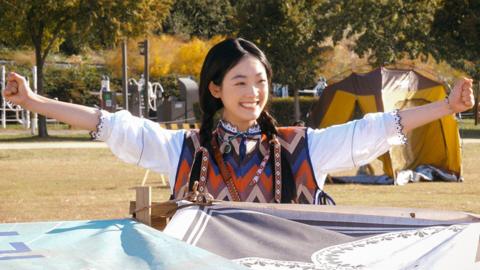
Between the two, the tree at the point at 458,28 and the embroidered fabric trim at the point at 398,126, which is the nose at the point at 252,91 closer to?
the embroidered fabric trim at the point at 398,126

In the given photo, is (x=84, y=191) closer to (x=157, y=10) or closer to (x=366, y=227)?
(x=366, y=227)

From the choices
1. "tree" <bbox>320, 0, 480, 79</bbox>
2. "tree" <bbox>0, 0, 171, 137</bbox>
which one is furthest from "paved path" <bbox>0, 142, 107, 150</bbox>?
"tree" <bbox>320, 0, 480, 79</bbox>

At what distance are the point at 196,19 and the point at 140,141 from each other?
48079 mm

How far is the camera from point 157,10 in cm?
2820

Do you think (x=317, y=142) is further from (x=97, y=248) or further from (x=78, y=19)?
(x=78, y=19)

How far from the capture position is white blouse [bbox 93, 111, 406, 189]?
3500mm

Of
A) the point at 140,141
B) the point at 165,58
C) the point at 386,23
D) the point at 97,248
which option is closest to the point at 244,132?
the point at 140,141

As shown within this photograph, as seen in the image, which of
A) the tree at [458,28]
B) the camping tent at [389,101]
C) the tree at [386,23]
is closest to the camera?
the camping tent at [389,101]

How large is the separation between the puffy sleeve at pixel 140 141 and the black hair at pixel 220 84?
10cm

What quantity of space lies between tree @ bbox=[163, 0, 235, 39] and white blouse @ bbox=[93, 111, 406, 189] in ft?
149

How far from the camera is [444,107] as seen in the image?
3412 mm

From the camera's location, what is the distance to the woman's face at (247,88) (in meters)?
3.51

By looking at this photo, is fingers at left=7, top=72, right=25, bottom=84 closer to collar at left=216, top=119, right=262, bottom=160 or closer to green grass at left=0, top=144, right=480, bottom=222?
collar at left=216, top=119, right=262, bottom=160

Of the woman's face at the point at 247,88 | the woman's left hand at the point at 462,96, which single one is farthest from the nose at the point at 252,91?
the woman's left hand at the point at 462,96
